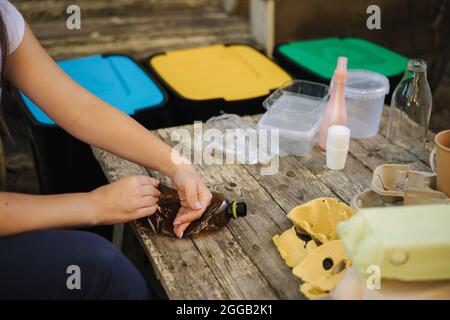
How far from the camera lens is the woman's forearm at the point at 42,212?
1.35m

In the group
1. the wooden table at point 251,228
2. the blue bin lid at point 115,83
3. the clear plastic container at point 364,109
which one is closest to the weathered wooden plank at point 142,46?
the blue bin lid at point 115,83

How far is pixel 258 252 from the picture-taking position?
4.49 feet

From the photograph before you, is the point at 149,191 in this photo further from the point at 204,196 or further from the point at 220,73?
the point at 220,73

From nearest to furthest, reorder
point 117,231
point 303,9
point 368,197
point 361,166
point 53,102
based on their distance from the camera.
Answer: point 368,197 < point 53,102 < point 361,166 < point 117,231 < point 303,9

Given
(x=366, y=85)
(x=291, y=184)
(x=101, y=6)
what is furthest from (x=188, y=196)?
(x=101, y=6)

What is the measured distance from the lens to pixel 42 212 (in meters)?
1.38

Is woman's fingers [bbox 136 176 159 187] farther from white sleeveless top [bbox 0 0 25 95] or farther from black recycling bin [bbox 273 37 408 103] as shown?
black recycling bin [bbox 273 37 408 103]

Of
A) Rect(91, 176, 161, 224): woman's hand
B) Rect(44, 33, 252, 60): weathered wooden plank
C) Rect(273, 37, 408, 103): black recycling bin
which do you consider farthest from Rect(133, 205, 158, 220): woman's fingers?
Rect(44, 33, 252, 60): weathered wooden plank

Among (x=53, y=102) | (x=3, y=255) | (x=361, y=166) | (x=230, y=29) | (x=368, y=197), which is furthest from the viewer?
Answer: (x=230, y=29)

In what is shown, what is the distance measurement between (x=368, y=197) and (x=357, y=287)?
431 mm

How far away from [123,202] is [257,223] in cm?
36

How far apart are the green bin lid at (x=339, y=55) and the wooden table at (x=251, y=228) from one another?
0.76 metres
